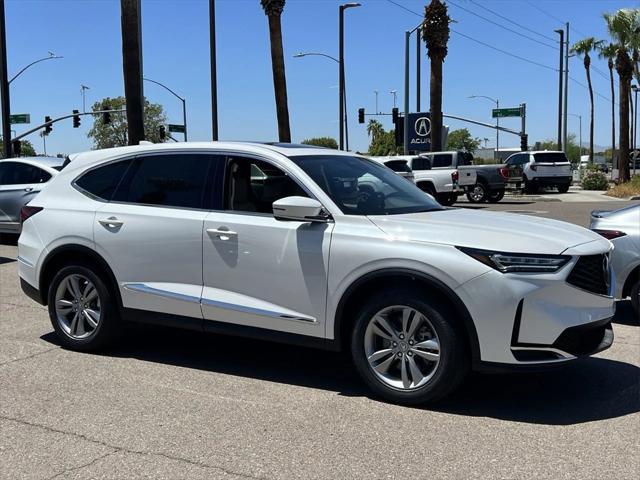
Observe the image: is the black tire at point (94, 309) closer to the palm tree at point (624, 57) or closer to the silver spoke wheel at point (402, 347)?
the silver spoke wheel at point (402, 347)

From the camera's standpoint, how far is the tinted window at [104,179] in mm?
5793

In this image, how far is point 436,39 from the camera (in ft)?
94.1

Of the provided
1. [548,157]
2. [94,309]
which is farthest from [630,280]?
[548,157]

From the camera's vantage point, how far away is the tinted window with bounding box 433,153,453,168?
Result: 25344 mm

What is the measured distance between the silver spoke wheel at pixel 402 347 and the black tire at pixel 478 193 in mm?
22158

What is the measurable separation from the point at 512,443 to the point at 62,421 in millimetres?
2774

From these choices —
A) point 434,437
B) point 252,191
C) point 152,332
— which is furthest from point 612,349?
point 152,332

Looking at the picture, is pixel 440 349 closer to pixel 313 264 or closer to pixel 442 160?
pixel 313 264

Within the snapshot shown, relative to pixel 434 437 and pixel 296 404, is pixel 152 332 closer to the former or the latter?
pixel 296 404

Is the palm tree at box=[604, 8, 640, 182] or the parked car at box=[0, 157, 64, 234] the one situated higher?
the palm tree at box=[604, 8, 640, 182]

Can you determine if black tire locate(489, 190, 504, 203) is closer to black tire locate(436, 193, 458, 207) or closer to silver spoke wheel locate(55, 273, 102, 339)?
black tire locate(436, 193, 458, 207)

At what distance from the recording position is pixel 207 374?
5312mm

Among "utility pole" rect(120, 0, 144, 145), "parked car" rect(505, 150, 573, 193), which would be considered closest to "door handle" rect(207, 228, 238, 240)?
"utility pole" rect(120, 0, 144, 145)

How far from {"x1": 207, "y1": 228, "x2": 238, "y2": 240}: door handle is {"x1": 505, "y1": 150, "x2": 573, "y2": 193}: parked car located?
28.6 m
